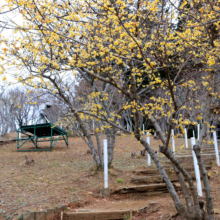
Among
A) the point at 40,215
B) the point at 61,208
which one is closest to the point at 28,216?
the point at 40,215

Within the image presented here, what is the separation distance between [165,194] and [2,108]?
19.9m

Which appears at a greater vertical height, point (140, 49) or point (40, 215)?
point (140, 49)

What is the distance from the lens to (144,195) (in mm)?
5211

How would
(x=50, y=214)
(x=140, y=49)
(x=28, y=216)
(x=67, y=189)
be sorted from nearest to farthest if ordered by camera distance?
(x=140, y=49), (x=28, y=216), (x=50, y=214), (x=67, y=189)

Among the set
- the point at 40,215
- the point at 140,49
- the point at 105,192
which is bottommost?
the point at 105,192

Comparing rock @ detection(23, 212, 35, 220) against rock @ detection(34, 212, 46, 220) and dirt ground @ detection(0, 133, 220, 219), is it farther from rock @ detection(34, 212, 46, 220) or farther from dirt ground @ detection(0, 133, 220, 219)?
dirt ground @ detection(0, 133, 220, 219)

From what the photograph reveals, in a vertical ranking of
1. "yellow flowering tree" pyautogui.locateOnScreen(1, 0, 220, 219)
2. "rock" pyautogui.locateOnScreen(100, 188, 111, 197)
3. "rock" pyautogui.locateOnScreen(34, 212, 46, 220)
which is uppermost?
"yellow flowering tree" pyautogui.locateOnScreen(1, 0, 220, 219)

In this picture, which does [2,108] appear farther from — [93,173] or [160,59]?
[160,59]

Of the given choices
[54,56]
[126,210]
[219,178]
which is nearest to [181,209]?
[126,210]

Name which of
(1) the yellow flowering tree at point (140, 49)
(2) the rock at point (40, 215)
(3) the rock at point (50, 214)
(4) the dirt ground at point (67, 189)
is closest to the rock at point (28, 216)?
(2) the rock at point (40, 215)

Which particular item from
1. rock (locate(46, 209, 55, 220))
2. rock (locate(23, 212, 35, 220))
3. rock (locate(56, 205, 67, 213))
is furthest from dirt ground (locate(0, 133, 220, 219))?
rock (locate(23, 212, 35, 220))

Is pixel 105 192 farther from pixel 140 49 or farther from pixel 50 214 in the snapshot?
pixel 140 49

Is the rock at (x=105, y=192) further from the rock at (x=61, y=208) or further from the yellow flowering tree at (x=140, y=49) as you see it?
the yellow flowering tree at (x=140, y=49)

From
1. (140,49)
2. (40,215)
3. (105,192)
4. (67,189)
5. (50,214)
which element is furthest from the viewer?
(67,189)
